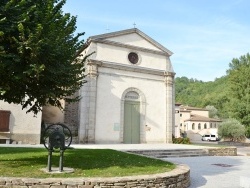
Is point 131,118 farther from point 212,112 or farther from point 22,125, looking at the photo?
point 212,112

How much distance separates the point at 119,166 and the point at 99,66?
13.8 meters

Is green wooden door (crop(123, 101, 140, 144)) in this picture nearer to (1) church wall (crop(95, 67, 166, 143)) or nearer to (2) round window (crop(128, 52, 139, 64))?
(1) church wall (crop(95, 67, 166, 143))

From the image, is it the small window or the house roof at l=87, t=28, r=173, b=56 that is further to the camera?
the house roof at l=87, t=28, r=173, b=56

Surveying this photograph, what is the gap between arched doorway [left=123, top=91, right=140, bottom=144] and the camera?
22781 mm

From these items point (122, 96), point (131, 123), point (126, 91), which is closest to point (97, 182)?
point (122, 96)

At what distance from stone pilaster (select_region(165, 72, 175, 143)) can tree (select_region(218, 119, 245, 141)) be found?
1152cm

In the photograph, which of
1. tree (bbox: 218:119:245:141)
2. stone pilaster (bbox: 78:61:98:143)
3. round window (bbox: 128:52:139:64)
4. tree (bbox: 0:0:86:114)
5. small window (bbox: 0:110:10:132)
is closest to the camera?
tree (bbox: 0:0:86:114)

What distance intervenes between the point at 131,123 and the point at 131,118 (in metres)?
0.42

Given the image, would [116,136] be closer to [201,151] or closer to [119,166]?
[201,151]

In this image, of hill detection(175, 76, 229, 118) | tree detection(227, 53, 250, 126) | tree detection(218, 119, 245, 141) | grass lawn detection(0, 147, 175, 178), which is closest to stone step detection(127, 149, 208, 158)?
grass lawn detection(0, 147, 175, 178)

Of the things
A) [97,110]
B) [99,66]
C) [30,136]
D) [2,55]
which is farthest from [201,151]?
[2,55]

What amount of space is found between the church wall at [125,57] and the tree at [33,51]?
1313 centimetres

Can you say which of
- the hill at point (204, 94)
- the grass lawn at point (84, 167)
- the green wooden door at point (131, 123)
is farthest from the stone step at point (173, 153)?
the hill at point (204, 94)

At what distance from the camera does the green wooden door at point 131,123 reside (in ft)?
74.7
